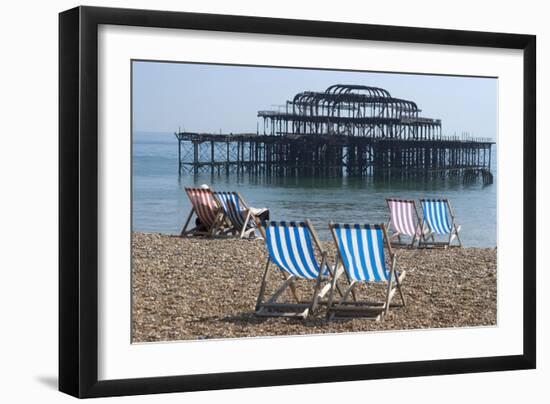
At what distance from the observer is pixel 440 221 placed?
890 cm

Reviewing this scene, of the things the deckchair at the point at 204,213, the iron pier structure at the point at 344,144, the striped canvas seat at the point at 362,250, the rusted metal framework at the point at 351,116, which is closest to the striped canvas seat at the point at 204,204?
the deckchair at the point at 204,213

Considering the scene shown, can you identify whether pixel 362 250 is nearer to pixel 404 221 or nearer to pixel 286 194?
pixel 286 194

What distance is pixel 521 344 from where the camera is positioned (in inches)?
295

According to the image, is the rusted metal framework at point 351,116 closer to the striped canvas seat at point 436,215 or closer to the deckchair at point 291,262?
the striped canvas seat at point 436,215

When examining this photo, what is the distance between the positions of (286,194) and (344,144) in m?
0.57

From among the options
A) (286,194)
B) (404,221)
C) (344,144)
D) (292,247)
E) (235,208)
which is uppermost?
(344,144)

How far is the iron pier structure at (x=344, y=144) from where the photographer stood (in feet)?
24.8

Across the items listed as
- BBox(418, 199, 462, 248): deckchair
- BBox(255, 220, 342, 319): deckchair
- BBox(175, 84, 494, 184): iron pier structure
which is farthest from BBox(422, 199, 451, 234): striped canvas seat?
BBox(255, 220, 342, 319): deckchair

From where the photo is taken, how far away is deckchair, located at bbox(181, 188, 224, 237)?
27.3 ft

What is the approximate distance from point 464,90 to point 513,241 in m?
1.13

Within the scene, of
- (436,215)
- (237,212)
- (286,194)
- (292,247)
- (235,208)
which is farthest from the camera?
(237,212)

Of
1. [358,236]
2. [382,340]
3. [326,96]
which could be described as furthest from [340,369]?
[326,96]

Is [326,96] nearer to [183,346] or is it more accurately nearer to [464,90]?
[464,90]

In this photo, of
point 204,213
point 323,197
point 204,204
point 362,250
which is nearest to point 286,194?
point 323,197
